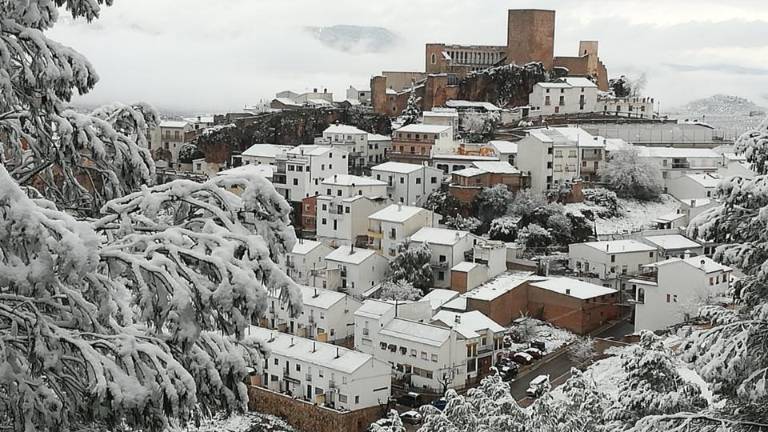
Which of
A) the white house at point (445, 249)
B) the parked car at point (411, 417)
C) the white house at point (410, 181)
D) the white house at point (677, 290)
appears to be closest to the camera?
the parked car at point (411, 417)

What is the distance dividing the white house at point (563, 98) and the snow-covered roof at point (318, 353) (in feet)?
81.7

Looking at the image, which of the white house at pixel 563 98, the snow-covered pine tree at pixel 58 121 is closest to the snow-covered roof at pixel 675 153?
the white house at pixel 563 98

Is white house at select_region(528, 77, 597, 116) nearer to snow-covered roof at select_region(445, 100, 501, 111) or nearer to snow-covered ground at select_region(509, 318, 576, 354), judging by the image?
snow-covered roof at select_region(445, 100, 501, 111)

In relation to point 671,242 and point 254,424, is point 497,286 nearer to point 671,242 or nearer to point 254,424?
point 671,242

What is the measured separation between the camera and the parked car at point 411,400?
21250mm

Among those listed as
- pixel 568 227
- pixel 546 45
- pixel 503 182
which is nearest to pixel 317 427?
pixel 568 227

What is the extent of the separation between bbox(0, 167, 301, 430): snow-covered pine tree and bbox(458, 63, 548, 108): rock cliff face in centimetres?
4307

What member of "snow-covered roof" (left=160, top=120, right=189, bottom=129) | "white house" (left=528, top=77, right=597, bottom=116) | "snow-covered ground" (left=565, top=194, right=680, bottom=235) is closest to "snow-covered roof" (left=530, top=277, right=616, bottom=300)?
"snow-covered ground" (left=565, top=194, right=680, bottom=235)

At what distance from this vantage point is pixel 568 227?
102 feet

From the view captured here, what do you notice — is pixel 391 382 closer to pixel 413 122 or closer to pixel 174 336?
pixel 174 336

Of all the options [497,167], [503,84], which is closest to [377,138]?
[503,84]

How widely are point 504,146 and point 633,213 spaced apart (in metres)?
6.06

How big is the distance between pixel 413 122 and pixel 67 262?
41301 millimetres

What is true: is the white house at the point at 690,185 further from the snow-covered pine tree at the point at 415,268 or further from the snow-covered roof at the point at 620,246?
Answer: the snow-covered pine tree at the point at 415,268
